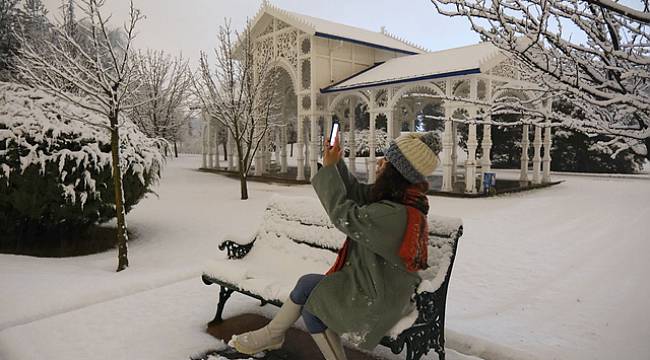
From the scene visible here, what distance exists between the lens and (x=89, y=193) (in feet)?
21.6

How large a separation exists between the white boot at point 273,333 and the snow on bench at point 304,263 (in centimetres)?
36

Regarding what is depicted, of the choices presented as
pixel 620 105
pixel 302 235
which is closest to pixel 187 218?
pixel 302 235

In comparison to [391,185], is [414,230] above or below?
below

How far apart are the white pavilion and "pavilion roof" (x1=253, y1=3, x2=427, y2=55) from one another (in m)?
0.04

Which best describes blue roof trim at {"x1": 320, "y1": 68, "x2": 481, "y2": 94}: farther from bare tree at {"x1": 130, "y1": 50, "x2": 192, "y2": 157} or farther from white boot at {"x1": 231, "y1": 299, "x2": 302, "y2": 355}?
white boot at {"x1": 231, "y1": 299, "x2": 302, "y2": 355}

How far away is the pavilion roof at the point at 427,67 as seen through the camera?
40.8 feet

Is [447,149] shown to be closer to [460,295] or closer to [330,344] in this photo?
[460,295]

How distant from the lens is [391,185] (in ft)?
7.63

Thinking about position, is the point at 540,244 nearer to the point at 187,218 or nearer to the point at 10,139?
the point at 187,218

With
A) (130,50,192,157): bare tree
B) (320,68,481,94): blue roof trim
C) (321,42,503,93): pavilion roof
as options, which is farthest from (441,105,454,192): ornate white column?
(130,50,192,157): bare tree

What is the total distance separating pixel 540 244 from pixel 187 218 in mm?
7229

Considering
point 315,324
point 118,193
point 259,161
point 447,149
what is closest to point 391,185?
point 315,324

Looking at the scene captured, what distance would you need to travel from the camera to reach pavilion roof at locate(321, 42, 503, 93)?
12445 millimetres

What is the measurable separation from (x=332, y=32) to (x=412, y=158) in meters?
15.6
